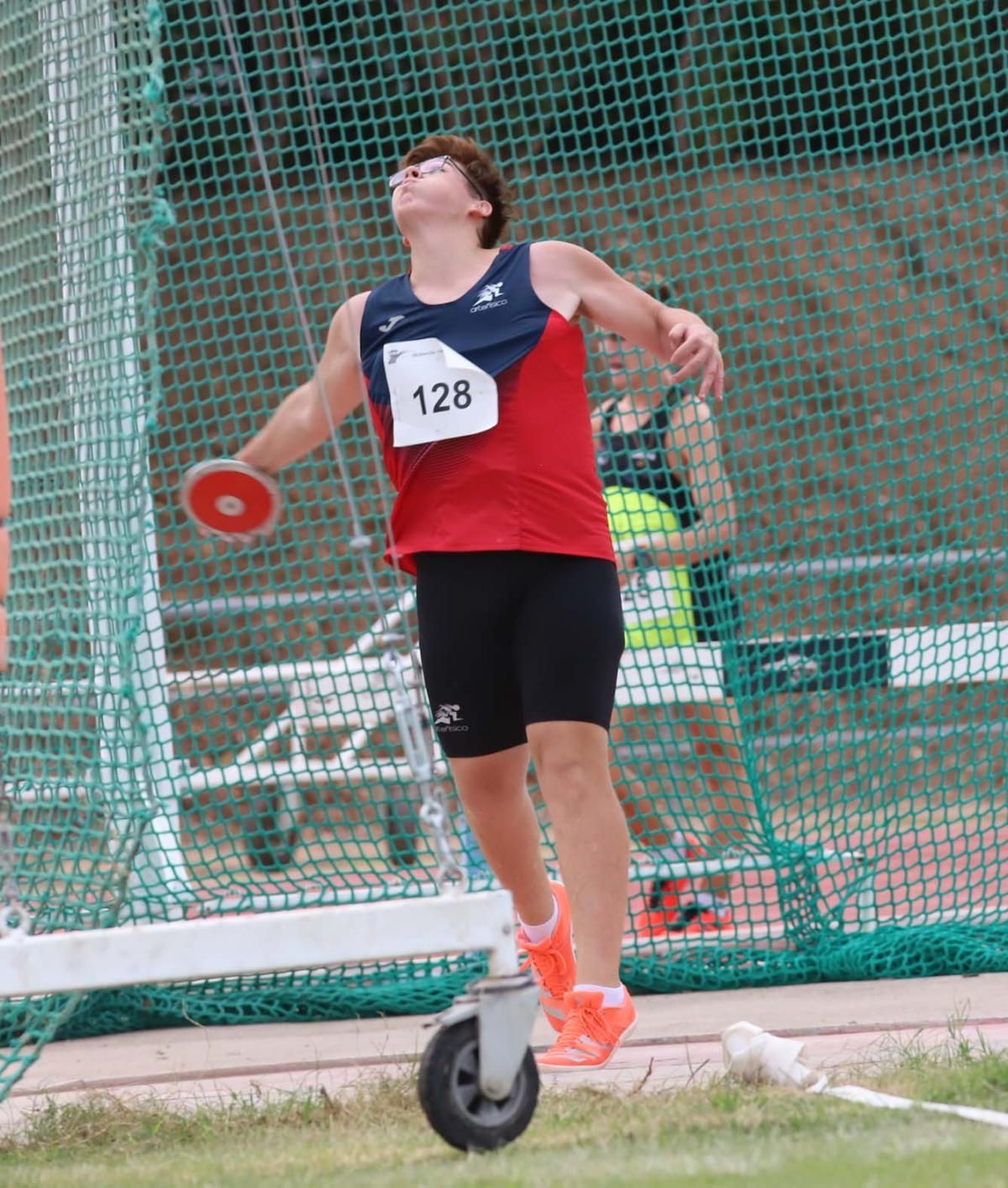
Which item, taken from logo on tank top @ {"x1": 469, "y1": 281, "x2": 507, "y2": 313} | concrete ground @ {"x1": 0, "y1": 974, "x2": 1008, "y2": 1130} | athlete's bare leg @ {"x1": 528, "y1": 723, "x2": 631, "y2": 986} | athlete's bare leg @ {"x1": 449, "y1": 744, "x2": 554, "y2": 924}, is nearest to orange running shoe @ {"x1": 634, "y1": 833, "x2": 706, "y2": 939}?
concrete ground @ {"x1": 0, "y1": 974, "x2": 1008, "y2": 1130}

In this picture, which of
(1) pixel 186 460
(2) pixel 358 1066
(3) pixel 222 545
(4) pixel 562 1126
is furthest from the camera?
(1) pixel 186 460

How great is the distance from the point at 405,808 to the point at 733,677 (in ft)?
8.59

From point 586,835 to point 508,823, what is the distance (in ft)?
0.87

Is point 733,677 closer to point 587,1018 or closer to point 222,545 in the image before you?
point 587,1018

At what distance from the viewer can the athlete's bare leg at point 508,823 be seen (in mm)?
3547

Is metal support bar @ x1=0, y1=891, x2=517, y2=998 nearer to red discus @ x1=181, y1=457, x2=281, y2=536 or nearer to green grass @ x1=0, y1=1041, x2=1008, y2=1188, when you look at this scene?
green grass @ x1=0, y1=1041, x2=1008, y2=1188

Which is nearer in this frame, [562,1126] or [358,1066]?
[562,1126]

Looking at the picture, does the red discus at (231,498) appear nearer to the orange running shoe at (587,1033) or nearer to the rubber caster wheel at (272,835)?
the orange running shoe at (587,1033)

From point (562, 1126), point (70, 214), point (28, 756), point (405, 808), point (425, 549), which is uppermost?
point (70, 214)

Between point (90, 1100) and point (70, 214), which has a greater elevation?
point (70, 214)

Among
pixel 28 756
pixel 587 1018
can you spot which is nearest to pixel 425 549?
pixel 587 1018

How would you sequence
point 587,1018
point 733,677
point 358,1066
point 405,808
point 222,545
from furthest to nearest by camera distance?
point 222,545, point 405,808, point 733,677, point 358,1066, point 587,1018

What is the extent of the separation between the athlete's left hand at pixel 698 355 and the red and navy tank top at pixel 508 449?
25cm

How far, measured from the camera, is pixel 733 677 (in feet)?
17.1
